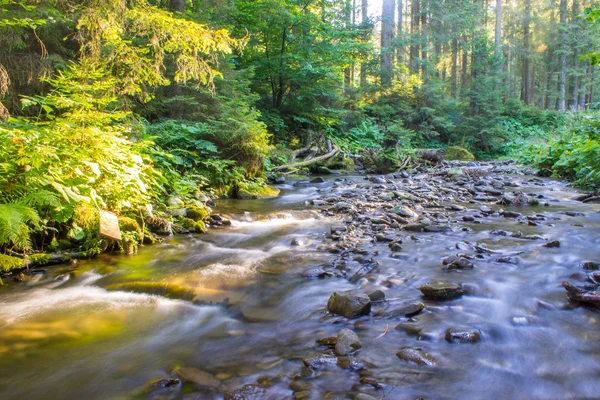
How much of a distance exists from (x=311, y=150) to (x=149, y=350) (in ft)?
41.3

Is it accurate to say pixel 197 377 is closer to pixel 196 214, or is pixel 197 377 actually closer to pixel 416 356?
pixel 416 356

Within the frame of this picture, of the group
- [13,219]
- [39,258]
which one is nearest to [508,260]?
[13,219]

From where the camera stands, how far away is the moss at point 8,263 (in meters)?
3.82

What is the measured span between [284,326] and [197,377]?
0.84m

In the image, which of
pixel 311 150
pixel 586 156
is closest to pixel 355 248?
pixel 586 156

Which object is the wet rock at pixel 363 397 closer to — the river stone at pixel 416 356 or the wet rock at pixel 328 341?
the river stone at pixel 416 356

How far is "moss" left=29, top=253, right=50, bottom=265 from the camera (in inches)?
164

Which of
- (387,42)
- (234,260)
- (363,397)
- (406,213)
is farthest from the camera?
(387,42)

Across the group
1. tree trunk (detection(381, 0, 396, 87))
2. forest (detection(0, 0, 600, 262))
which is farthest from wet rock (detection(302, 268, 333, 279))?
tree trunk (detection(381, 0, 396, 87))

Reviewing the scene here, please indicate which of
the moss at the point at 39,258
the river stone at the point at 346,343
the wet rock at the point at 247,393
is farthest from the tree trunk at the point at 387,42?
the wet rock at the point at 247,393

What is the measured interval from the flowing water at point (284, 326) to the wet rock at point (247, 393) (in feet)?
0.18

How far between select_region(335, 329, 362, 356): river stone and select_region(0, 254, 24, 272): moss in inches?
141

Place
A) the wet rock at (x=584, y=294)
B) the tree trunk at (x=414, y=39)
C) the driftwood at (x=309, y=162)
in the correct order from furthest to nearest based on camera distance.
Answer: the tree trunk at (x=414, y=39), the driftwood at (x=309, y=162), the wet rock at (x=584, y=294)

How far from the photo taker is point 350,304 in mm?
2992
